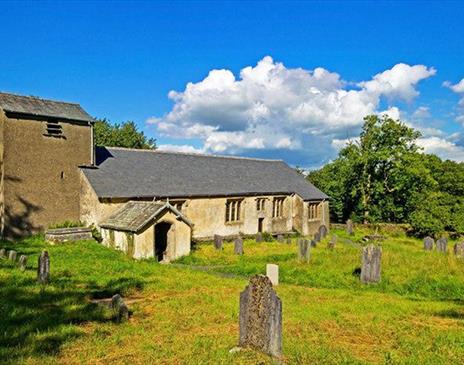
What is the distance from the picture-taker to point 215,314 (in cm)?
1148

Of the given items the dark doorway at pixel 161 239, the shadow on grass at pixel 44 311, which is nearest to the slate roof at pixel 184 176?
the dark doorway at pixel 161 239

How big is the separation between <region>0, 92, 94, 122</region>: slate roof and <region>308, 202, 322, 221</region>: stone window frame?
2352 cm

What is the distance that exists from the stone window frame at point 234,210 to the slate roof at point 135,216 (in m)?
9.57

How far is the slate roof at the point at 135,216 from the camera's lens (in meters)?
22.9

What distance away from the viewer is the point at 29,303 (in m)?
11.4

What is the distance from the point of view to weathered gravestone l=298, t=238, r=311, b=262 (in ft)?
69.1

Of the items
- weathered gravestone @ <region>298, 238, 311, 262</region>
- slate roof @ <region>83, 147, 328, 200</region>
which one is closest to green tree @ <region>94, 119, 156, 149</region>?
slate roof @ <region>83, 147, 328, 200</region>

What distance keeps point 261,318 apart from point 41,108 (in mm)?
22960

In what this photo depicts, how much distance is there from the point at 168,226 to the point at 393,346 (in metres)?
17.9

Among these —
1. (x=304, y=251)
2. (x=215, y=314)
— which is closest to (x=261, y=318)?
(x=215, y=314)

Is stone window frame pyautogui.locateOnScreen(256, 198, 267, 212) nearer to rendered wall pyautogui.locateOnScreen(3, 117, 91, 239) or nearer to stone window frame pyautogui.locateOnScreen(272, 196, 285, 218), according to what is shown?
stone window frame pyautogui.locateOnScreen(272, 196, 285, 218)

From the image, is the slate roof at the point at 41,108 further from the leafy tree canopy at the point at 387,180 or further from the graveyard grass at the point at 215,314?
the leafy tree canopy at the point at 387,180

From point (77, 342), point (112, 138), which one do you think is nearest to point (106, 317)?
point (77, 342)

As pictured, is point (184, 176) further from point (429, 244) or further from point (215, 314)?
point (215, 314)
